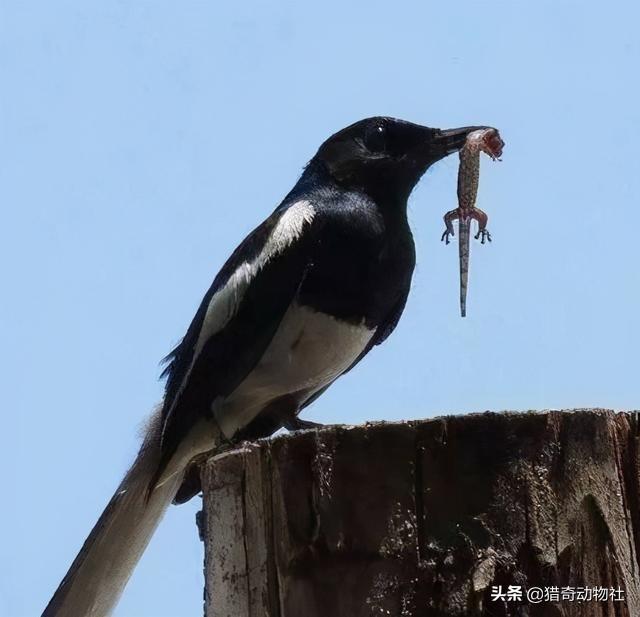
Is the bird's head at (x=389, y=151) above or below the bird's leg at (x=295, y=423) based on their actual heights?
above

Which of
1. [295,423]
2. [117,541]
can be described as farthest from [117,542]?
[295,423]

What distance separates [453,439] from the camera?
3.08 metres

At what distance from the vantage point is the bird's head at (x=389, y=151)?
5863 millimetres

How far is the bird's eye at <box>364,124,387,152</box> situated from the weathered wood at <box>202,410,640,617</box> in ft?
9.72

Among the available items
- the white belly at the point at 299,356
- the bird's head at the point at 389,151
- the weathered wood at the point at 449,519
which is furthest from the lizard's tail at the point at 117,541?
the weathered wood at the point at 449,519

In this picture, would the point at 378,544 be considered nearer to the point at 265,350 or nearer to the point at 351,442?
the point at 351,442

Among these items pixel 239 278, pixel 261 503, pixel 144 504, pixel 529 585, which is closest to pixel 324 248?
pixel 239 278

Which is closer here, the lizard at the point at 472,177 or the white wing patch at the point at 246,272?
the white wing patch at the point at 246,272

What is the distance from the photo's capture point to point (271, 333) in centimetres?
539

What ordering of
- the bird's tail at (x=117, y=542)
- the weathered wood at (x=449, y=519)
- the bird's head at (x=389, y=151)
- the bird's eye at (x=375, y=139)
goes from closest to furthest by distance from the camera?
the weathered wood at (x=449, y=519) < the bird's tail at (x=117, y=542) < the bird's head at (x=389, y=151) < the bird's eye at (x=375, y=139)

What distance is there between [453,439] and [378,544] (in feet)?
1.01

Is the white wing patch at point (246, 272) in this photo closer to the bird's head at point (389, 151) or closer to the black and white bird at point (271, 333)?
the black and white bird at point (271, 333)

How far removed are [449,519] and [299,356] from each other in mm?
2420

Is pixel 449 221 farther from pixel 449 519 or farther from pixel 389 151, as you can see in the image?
pixel 449 519
